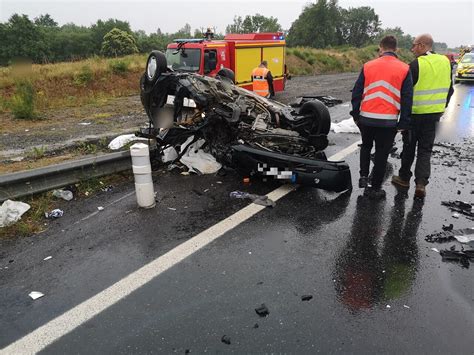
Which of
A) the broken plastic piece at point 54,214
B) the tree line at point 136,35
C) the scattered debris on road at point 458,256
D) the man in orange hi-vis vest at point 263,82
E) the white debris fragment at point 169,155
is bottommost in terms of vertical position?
the scattered debris on road at point 458,256

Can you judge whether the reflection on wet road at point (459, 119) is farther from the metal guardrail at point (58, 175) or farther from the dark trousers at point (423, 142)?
the metal guardrail at point (58, 175)

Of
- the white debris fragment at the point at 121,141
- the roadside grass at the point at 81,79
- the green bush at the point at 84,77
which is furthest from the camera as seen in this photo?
the green bush at the point at 84,77

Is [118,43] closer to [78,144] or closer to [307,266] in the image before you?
[78,144]

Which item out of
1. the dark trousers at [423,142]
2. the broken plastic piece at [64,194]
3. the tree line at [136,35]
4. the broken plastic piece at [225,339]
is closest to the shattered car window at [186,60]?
the broken plastic piece at [64,194]

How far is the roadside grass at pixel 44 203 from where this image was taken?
371cm

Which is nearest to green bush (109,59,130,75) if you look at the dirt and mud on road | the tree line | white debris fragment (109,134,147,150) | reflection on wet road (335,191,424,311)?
the dirt and mud on road

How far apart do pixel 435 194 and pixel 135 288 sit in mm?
3744

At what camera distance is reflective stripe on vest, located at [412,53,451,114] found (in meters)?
4.36

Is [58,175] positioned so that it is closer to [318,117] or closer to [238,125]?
[238,125]

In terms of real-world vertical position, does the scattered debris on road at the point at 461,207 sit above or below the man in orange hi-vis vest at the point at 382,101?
below

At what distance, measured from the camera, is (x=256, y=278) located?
290 cm

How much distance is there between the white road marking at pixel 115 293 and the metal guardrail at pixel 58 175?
2.08 meters

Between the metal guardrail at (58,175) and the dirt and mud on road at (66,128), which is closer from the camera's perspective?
the metal guardrail at (58,175)

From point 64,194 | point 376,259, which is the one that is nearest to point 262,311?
point 376,259
